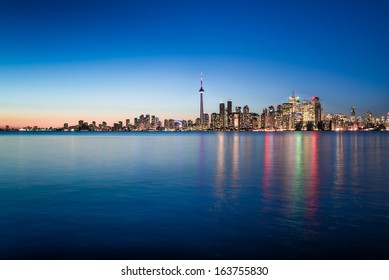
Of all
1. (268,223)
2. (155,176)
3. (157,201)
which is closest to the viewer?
(268,223)

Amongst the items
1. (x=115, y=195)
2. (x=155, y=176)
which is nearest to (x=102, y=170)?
(x=155, y=176)

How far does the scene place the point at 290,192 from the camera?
25.3 m

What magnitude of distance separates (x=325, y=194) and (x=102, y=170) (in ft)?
81.4

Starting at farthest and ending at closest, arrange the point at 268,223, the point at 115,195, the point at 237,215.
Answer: the point at 115,195, the point at 237,215, the point at 268,223

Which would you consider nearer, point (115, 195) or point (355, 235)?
point (355, 235)

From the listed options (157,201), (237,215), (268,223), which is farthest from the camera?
(157,201)

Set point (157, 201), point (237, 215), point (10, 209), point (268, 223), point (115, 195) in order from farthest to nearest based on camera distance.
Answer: point (115, 195)
point (157, 201)
point (10, 209)
point (237, 215)
point (268, 223)
